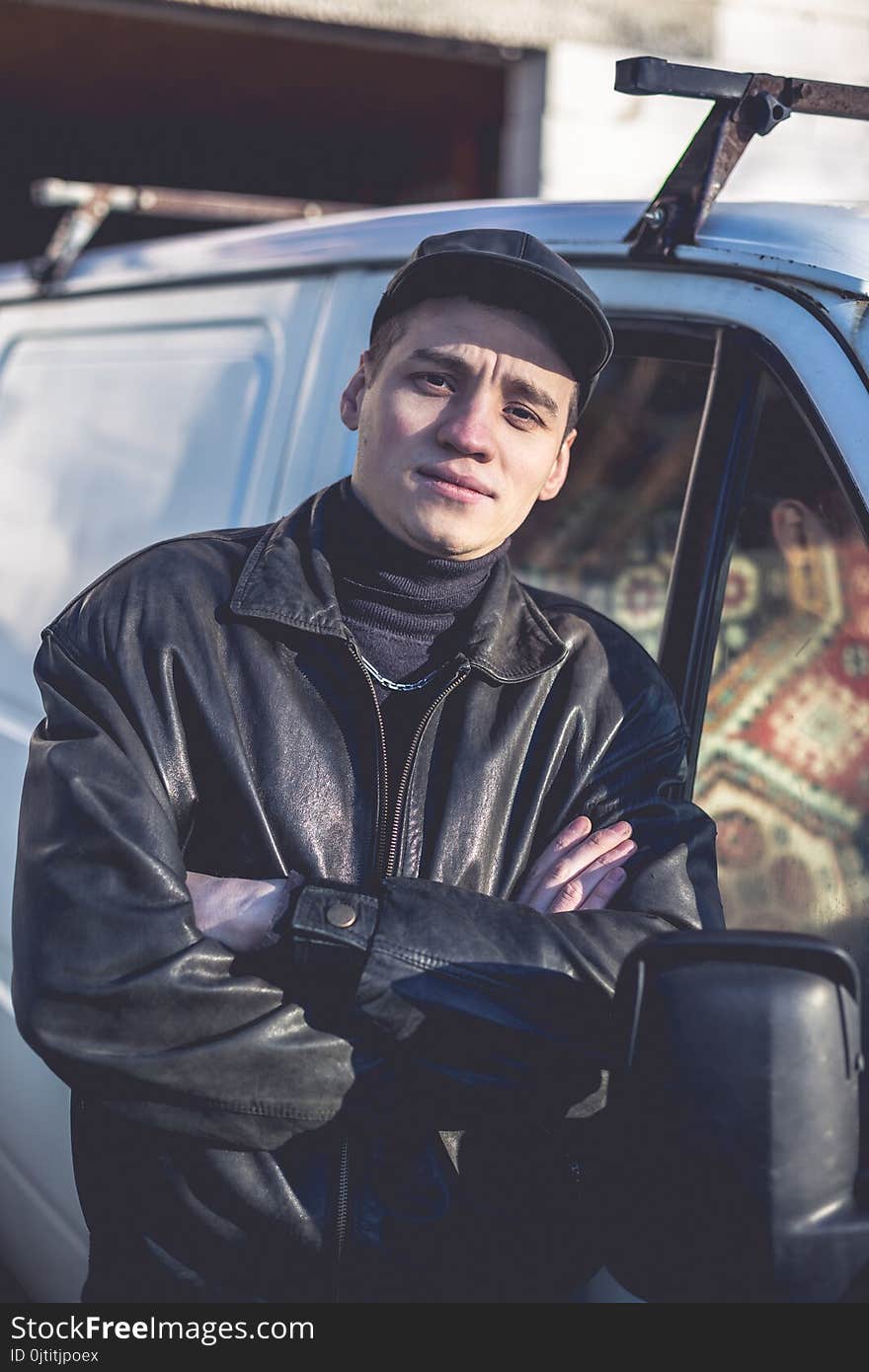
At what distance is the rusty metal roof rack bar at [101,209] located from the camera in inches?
119

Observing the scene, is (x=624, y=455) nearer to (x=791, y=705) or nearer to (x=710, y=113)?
(x=791, y=705)

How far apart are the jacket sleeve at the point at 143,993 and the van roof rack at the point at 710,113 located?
3.33 feet

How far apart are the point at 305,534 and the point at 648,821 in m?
0.58

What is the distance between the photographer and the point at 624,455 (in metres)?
3.03

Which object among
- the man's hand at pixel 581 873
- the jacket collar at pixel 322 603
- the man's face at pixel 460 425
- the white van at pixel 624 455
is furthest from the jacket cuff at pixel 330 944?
the white van at pixel 624 455

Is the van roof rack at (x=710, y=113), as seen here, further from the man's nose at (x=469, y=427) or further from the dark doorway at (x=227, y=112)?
the dark doorway at (x=227, y=112)

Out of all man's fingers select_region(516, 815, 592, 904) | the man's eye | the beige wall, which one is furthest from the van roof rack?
the beige wall

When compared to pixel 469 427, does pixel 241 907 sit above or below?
below

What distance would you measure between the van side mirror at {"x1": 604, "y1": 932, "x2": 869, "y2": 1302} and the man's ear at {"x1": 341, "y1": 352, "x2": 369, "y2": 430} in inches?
40.0

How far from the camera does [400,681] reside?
171 cm

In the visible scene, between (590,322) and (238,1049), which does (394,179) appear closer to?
(590,322)

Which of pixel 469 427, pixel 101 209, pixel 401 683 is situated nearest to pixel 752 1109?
pixel 401 683

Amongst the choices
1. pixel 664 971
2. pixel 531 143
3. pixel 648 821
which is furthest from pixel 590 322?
pixel 531 143

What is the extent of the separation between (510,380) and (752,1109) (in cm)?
97
